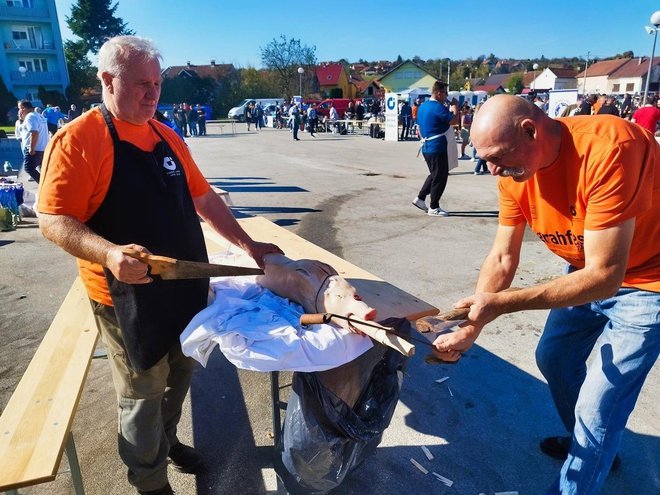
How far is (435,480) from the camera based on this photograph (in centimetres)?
245

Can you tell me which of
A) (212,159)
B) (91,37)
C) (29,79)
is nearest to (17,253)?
(212,159)

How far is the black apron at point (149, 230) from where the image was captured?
6.33 ft

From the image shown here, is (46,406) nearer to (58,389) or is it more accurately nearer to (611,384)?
(58,389)

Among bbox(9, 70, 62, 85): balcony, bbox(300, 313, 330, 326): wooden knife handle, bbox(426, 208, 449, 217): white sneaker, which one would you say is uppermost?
bbox(9, 70, 62, 85): balcony

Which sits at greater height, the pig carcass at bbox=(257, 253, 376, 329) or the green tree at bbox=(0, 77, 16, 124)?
the green tree at bbox=(0, 77, 16, 124)

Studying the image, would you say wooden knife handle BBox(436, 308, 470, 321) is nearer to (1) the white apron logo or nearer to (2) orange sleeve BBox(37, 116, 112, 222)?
(1) the white apron logo

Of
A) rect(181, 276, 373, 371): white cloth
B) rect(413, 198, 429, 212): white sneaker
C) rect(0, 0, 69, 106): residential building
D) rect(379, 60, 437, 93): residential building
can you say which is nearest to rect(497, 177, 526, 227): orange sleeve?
rect(181, 276, 373, 371): white cloth

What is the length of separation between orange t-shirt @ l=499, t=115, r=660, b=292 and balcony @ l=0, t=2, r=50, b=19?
4994cm

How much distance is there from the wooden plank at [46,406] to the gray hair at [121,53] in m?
1.36

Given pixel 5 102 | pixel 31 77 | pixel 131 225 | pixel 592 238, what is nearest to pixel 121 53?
pixel 131 225

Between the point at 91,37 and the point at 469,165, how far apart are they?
52.2 m

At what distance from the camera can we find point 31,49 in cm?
4122

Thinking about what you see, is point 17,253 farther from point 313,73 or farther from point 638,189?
point 313,73

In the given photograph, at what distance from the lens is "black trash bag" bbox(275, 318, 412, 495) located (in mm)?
2055
